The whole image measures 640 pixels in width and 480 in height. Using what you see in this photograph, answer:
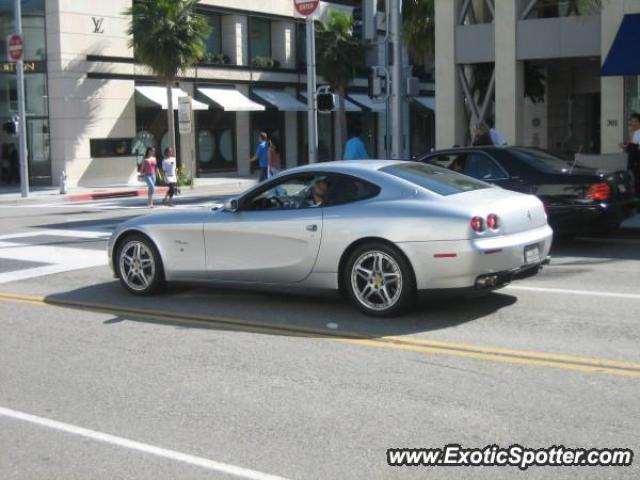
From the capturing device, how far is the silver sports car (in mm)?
7852

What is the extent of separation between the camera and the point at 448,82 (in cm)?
2323

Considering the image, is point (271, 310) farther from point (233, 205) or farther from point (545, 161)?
point (545, 161)

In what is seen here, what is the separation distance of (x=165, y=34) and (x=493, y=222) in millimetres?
28406

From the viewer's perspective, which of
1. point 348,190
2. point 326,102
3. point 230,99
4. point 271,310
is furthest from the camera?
point 230,99

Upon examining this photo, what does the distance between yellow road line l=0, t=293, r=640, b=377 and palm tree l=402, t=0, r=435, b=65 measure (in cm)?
2253

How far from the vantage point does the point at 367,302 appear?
8.22m

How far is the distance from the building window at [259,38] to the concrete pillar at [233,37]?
0.78 m

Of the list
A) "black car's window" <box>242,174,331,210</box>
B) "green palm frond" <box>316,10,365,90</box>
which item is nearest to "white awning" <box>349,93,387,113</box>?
"green palm frond" <box>316,10,365,90</box>

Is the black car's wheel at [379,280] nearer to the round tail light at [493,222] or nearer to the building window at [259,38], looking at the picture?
the round tail light at [493,222]

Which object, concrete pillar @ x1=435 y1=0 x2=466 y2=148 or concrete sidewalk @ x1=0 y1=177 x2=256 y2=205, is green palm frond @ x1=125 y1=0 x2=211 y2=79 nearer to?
concrete sidewalk @ x1=0 y1=177 x2=256 y2=205

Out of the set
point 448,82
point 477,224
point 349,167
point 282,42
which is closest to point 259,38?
point 282,42

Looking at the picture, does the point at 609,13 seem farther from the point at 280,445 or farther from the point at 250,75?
the point at 250,75

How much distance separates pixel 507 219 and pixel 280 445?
386cm

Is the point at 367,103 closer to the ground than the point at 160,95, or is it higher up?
higher up
